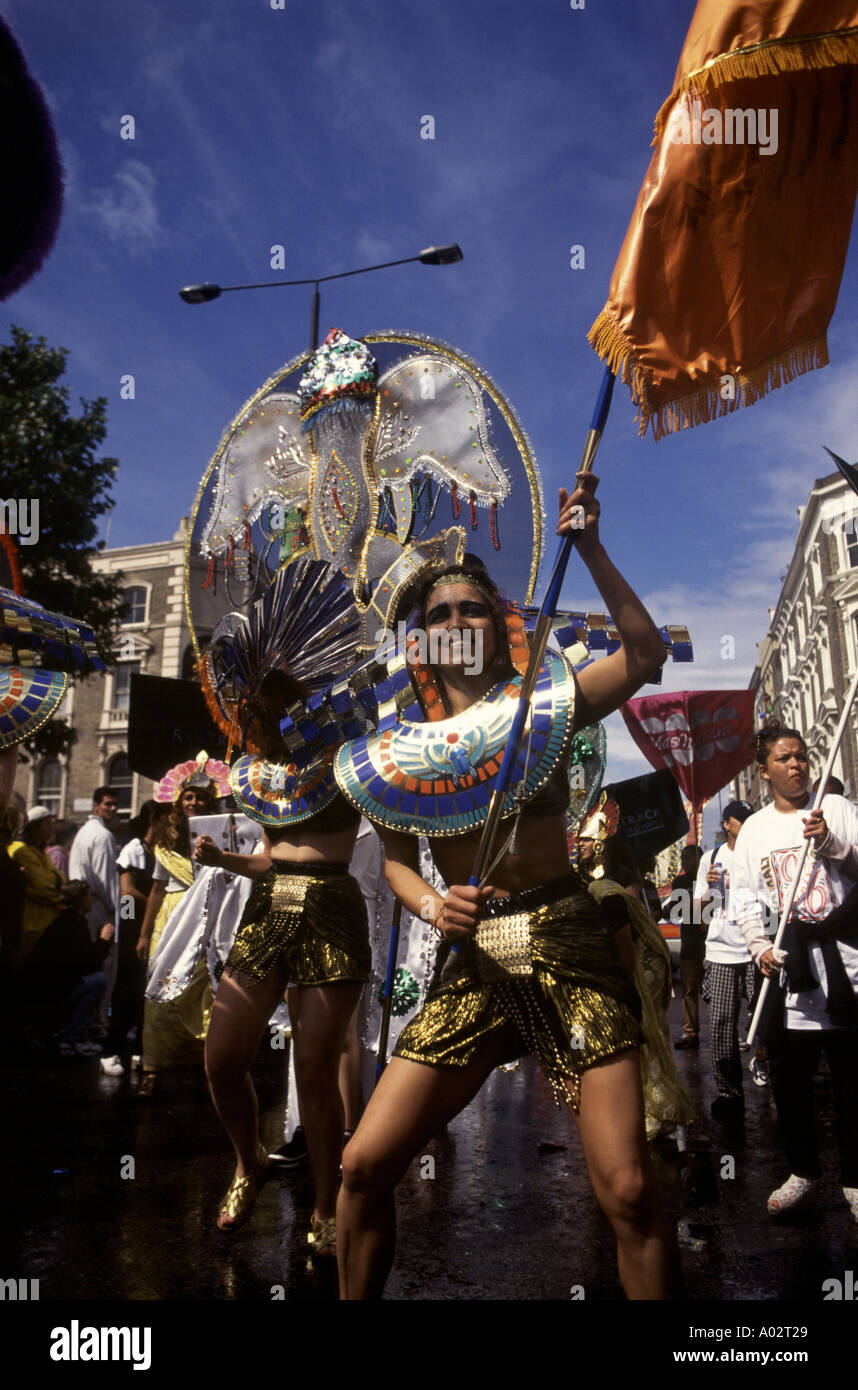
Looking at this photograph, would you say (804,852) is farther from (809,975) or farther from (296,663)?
(296,663)

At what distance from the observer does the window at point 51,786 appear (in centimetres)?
3133

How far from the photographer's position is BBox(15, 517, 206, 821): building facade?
3088 centimetres

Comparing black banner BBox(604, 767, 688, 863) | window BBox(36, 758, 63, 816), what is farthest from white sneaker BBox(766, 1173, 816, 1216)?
window BBox(36, 758, 63, 816)

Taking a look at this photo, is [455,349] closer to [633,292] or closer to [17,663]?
[633,292]

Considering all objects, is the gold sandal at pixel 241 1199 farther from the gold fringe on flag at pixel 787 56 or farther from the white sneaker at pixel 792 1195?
the gold fringe on flag at pixel 787 56

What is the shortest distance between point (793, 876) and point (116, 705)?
98.3 ft

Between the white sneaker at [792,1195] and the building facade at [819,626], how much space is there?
21.8m

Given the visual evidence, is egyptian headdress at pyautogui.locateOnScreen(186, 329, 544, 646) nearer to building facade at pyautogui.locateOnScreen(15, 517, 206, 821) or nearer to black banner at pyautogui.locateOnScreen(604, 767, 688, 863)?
black banner at pyautogui.locateOnScreen(604, 767, 688, 863)

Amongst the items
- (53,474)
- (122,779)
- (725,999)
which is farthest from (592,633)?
(122,779)

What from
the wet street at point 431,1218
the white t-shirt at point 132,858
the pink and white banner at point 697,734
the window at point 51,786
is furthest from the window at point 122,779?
the wet street at point 431,1218

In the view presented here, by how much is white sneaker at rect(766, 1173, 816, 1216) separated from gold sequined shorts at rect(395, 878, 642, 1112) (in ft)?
6.53

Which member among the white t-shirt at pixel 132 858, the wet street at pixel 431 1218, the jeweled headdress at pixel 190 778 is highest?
the jeweled headdress at pixel 190 778

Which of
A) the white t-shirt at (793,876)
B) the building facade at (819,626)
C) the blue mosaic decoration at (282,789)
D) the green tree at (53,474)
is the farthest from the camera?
the building facade at (819,626)
